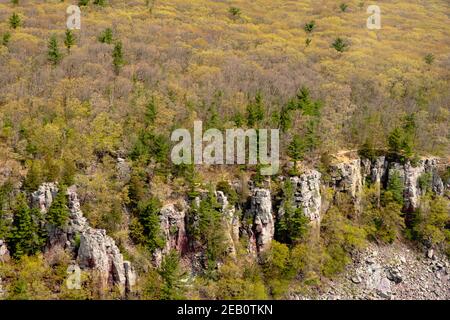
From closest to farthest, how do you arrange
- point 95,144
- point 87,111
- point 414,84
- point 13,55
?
point 95,144 < point 87,111 < point 13,55 < point 414,84

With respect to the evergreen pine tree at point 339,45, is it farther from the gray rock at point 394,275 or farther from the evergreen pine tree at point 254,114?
the gray rock at point 394,275

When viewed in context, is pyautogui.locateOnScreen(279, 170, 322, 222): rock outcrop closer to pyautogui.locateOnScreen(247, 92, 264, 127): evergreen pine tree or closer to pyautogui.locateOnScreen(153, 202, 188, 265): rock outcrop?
pyautogui.locateOnScreen(247, 92, 264, 127): evergreen pine tree

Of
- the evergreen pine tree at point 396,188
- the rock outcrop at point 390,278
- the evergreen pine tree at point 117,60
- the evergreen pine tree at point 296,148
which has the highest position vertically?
the evergreen pine tree at point 117,60

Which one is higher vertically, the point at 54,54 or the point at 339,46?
the point at 339,46

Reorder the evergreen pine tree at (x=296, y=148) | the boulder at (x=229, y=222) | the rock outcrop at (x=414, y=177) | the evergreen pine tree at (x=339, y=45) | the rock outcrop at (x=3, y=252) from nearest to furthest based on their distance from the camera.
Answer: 1. the rock outcrop at (x=3, y=252)
2. the boulder at (x=229, y=222)
3. the evergreen pine tree at (x=296, y=148)
4. the rock outcrop at (x=414, y=177)
5. the evergreen pine tree at (x=339, y=45)

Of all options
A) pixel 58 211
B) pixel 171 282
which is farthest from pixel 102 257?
pixel 171 282

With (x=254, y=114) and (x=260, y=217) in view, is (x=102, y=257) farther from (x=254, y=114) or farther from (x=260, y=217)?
(x=254, y=114)

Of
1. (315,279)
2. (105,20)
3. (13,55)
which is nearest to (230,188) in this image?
(315,279)

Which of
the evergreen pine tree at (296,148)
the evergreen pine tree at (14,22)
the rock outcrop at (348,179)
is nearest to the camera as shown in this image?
the evergreen pine tree at (296,148)

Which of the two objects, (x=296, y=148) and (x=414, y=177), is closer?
(x=296, y=148)

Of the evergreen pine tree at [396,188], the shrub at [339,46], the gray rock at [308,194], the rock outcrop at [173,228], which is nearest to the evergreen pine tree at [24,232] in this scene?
the rock outcrop at [173,228]
